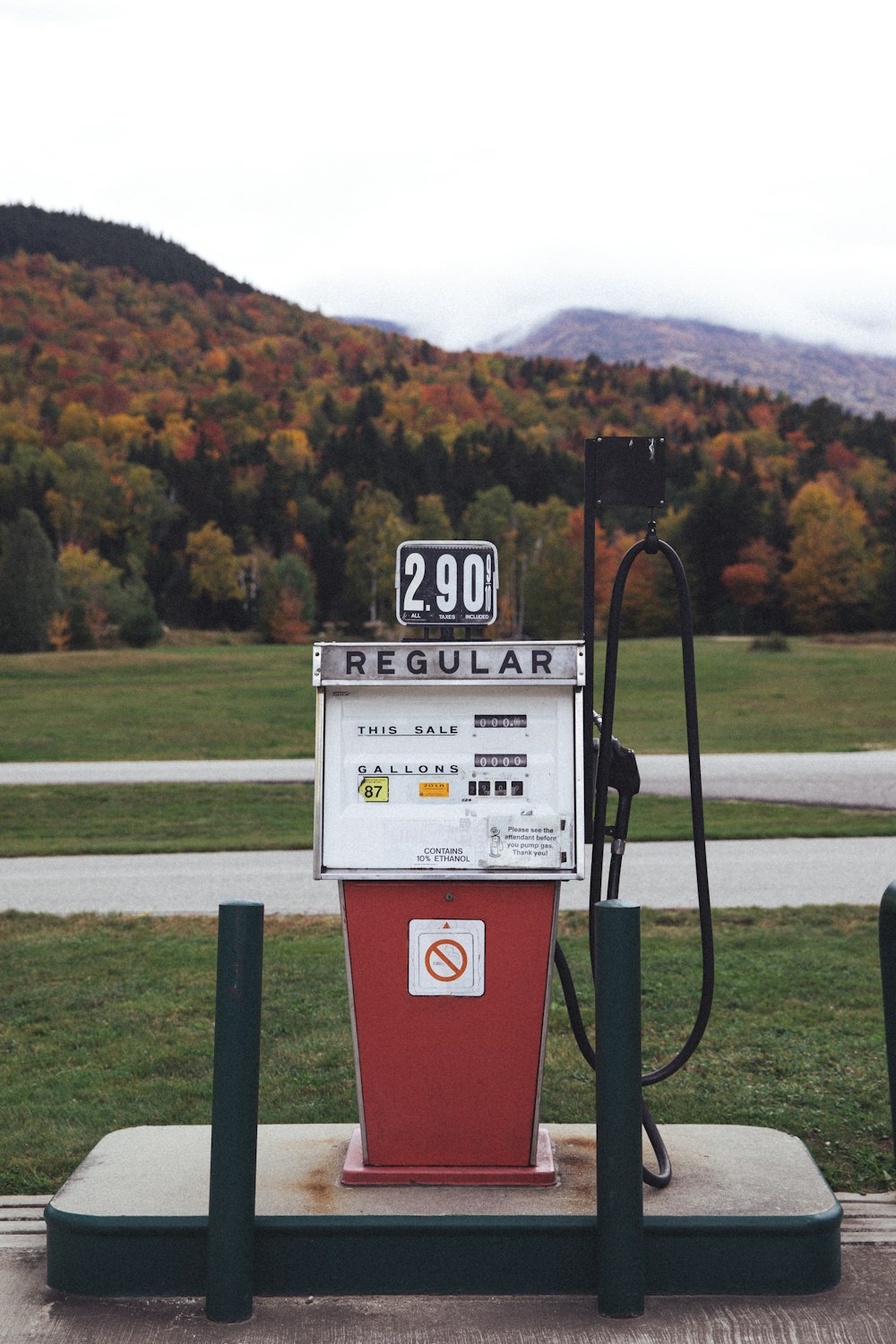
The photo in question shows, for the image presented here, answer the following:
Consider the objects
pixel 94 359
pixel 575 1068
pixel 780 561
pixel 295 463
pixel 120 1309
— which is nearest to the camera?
pixel 120 1309

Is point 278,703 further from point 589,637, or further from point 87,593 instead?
point 87,593

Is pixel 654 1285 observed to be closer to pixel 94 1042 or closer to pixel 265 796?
pixel 94 1042

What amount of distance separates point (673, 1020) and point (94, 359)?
358ft

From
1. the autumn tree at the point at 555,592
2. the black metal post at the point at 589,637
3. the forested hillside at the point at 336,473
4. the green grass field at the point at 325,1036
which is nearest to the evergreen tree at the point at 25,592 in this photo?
the forested hillside at the point at 336,473

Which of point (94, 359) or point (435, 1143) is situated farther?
point (94, 359)

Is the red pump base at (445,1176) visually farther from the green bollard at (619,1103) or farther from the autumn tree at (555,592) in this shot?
the autumn tree at (555,592)

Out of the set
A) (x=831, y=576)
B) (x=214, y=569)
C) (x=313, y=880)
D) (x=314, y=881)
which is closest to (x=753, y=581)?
(x=831, y=576)

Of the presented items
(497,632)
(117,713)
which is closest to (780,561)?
(497,632)

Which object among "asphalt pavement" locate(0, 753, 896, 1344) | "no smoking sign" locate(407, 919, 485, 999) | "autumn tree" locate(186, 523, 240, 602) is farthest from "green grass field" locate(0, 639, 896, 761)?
"autumn tree" locate(186, 523, 240, 602)

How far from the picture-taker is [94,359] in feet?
352

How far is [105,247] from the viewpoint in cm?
13200

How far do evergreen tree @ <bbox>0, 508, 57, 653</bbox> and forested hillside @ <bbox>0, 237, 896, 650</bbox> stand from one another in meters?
0.13

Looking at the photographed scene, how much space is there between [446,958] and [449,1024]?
195 millimetres

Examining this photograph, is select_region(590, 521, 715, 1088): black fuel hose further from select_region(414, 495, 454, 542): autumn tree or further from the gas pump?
select_region(414, 495, 454, 542): autumn tree
